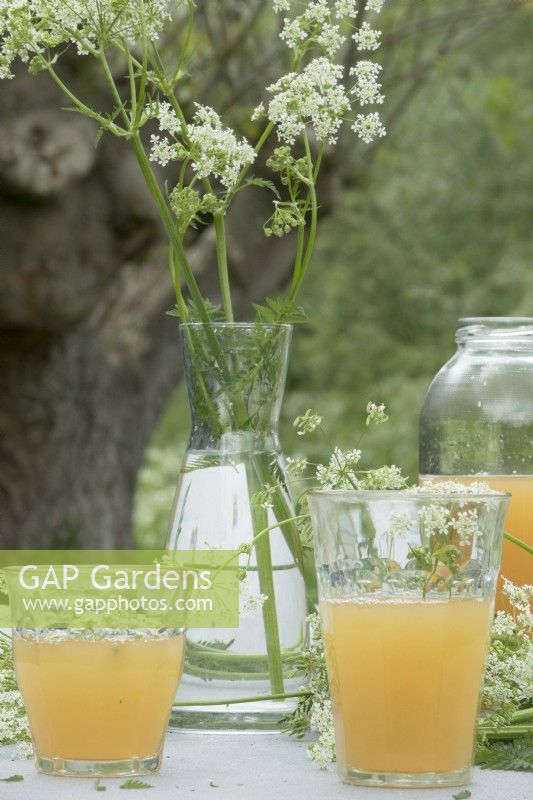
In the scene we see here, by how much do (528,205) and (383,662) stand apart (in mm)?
7228

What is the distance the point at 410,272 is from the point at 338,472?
722 cm

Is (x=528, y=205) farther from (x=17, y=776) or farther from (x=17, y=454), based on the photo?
(x=17, y=776)

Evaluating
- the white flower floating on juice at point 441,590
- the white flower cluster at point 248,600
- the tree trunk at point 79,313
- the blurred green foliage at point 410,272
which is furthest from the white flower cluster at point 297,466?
the blurred green foliage at point 410,272

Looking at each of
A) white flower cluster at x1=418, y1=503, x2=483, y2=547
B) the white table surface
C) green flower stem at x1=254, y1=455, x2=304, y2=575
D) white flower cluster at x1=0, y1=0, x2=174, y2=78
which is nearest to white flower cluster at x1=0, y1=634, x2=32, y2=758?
the white table surface

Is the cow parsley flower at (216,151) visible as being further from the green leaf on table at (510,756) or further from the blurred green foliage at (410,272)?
the blurred green foliage at (410,272)

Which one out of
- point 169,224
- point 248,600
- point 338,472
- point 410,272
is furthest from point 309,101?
point 410,272

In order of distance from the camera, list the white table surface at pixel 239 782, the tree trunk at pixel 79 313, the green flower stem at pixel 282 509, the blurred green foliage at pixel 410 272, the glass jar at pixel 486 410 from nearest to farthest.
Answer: the white table surface at pixel 239 782 → the green flower stem at pixel 282 509 → the glass jar at pixel 486 410 → the tree trunk at pixel 79 313 → the blurred green foliage at pixel 410 272

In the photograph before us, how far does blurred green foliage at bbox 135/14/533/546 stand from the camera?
7266mm

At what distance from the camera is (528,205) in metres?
7.75

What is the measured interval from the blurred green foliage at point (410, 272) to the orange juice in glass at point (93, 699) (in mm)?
6139

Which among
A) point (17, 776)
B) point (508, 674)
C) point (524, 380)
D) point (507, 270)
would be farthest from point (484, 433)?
point (507, 270)

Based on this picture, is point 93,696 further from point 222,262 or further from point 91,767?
point 222,262

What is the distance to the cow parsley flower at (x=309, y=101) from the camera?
97 cm

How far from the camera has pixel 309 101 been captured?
Result: 0.97 metres
